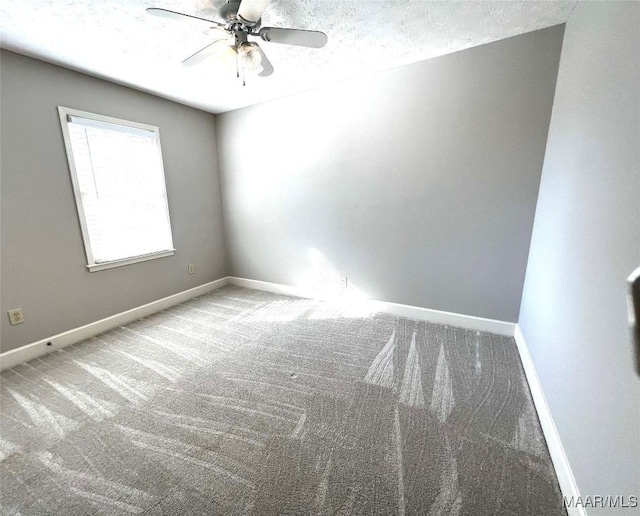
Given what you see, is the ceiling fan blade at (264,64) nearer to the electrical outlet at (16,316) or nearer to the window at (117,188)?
the window at (117,188)

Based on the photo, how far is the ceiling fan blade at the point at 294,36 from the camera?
144 cm

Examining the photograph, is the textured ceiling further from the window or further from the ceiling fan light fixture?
the window

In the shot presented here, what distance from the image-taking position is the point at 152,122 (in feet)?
9.36

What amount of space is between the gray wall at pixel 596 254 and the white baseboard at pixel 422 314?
710 millimetres

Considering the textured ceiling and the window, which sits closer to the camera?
the textured ceiling

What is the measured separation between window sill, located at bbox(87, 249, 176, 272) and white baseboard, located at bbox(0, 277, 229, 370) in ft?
1.64

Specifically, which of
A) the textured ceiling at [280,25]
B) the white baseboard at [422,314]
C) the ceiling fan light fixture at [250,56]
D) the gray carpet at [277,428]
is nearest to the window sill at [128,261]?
the gray carpet at [277,428]

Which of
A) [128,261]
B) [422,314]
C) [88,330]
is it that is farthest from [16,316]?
[422,314]

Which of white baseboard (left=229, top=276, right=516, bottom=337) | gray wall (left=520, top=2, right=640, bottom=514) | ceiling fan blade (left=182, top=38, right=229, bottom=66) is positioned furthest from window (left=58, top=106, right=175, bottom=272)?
gray wall (left=520, top=2, right=640, bottom=514)

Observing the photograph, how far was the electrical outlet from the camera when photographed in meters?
2.04

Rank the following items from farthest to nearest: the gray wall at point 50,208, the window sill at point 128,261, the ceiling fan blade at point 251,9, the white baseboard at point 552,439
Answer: the window sill at point 128,261 < the gray wall at point 50,208 < the ceiling fan blade at point 251,9 < the white baseboard at point 552,439

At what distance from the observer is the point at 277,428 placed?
4.85 feet

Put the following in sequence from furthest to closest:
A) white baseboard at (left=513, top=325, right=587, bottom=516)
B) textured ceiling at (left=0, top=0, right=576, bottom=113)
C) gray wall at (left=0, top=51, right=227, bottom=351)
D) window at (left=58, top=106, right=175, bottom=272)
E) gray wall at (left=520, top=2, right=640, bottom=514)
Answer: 1. window at (left=58, top=106, right=175, bottom=272)
2. gray wall at (left=0, top=51, right=227, bottom=351)
3. textured ceiling at (left=0, top=0, right=576, bottom=113)
4. white baseboard at (left=513, top=325, right=587, bottom=516)
5. gray wall at (left=520, top=2, right=640, bottom=514)

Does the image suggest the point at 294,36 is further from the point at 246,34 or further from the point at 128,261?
the point at 128,261
